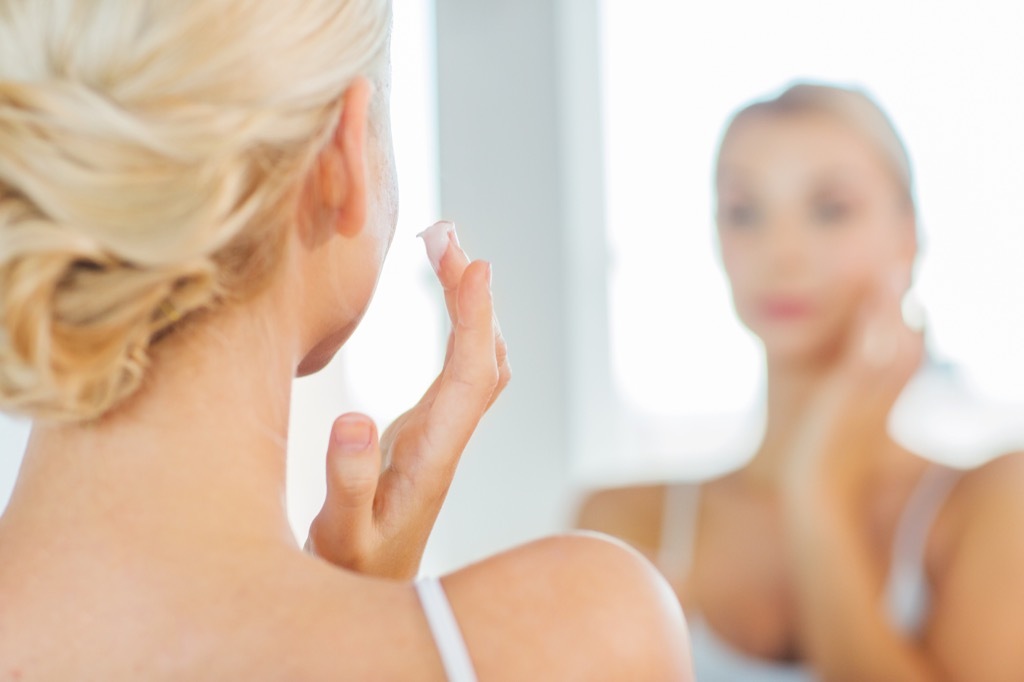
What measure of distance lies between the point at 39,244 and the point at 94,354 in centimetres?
5

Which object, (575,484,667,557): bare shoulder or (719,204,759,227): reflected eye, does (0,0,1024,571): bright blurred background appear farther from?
(719,204,759,227): reflected eye

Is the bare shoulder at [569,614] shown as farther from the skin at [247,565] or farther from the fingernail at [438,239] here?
the fingernail at [438,239]

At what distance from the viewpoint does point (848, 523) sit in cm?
155

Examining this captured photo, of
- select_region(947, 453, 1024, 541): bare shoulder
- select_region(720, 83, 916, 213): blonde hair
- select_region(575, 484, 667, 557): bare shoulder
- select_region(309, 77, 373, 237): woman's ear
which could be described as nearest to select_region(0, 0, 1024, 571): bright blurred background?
select_region(575, 484, 667, 557): bare shoulder

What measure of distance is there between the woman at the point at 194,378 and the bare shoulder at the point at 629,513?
4.26 feet

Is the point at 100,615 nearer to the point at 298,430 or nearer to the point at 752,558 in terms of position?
the point at 298,430

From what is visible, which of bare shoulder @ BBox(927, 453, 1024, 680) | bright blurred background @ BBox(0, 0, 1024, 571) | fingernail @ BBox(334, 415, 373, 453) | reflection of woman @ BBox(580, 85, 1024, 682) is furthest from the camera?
bright blurred background @ BBox(0, 0, 1024, 571)

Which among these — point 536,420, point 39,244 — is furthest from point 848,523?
point 39,244

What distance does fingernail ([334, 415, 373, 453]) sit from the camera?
598 mm

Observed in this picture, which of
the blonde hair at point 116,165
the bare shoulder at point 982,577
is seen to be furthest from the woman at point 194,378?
the bare shoulder at point 982,577

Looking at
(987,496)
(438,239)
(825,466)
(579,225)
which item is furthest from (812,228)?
(438,239)

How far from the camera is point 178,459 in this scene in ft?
1.68

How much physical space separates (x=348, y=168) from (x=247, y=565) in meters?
0.19

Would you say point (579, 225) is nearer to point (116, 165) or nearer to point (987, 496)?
point (987, 496)
